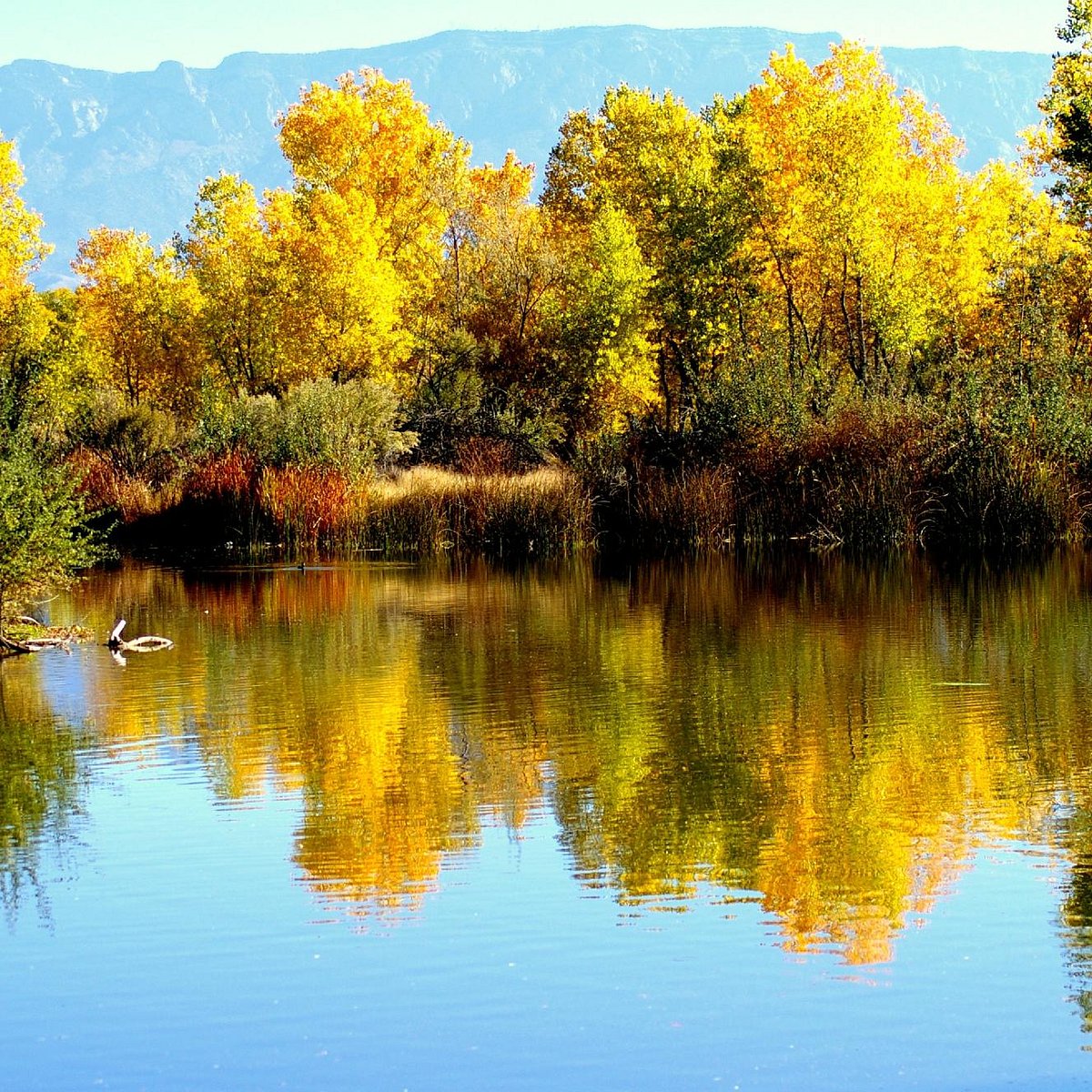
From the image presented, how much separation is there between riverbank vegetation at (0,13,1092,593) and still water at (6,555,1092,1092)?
32.3ft

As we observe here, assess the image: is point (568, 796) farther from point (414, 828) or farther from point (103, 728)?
point (103, 728)

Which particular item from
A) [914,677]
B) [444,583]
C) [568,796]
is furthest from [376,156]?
[568,796]

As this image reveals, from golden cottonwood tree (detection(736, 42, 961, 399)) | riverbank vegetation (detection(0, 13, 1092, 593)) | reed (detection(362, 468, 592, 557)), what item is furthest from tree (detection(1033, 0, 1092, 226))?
reed (detection(362, 468, 592, 557))

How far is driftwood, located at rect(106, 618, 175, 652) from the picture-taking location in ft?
64.8

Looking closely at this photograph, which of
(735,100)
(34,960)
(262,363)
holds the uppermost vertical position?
(735,100)

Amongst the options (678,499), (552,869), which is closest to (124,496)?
(678,499)

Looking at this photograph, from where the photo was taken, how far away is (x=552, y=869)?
9469 mm

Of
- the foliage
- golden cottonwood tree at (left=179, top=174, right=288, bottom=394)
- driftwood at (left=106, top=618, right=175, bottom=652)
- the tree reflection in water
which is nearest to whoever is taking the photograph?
the tree reflection in water

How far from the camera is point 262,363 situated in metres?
54.0

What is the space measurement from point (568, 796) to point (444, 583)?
59.1ft

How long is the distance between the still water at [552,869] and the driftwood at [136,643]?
812 millimetres

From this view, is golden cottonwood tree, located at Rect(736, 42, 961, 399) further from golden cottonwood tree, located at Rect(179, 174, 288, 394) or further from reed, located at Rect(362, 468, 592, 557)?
golden cottonwood tree, located at Rect(179, 174, 288, 394)

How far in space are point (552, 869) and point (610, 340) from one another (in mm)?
37052

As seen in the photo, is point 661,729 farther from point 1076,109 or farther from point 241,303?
point 241,303
